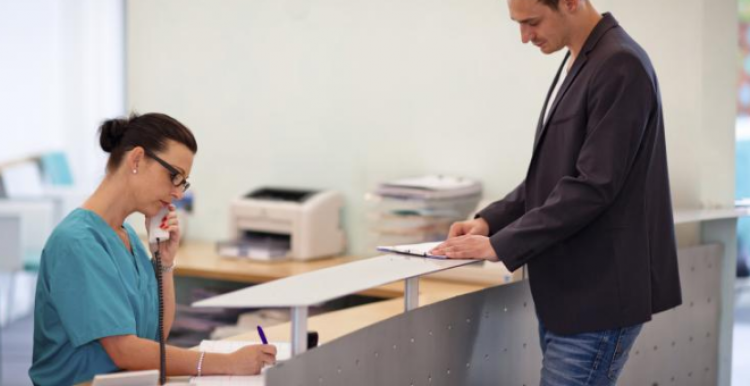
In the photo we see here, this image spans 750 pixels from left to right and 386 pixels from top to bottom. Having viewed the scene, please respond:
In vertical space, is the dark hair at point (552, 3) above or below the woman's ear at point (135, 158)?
above

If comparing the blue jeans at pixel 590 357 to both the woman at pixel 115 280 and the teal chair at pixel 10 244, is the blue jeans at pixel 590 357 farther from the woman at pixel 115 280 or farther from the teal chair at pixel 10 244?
the teal chair at pixel 10 244

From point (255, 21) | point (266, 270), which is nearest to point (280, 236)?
point (266, 270)

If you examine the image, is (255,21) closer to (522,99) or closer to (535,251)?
(522,99)

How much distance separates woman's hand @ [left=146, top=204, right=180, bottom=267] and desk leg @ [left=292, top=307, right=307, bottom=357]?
66 cm

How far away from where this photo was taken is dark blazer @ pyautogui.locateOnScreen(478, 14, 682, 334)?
1.95 metres

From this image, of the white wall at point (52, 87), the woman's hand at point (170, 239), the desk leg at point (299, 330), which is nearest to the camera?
the desk leg at point (299, 330)

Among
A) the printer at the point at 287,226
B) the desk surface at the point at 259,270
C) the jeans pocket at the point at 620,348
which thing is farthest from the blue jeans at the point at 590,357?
the printer at the point at 287,226

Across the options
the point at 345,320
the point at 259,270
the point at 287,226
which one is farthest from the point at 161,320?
the point at 287,226

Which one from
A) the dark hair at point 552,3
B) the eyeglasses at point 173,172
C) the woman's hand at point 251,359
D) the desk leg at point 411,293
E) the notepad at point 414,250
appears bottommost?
the woman's hand at point 251,359

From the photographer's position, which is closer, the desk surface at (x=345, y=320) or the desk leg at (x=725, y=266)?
the desk surface at (x=345, y=320)

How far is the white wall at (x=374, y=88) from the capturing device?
3.30 m

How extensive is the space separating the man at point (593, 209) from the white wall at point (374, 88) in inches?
52.4

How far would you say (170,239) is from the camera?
2.35 metres

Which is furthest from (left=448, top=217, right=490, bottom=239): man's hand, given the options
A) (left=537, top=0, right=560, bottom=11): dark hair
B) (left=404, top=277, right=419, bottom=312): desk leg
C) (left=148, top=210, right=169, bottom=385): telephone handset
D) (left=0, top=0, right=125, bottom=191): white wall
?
(left=0, top=0, right=125, bottom=191): white wall
